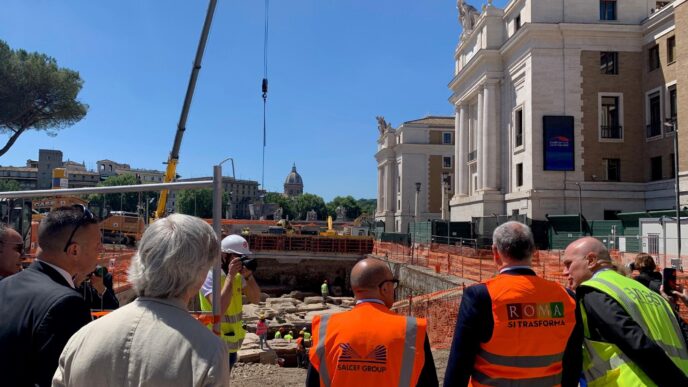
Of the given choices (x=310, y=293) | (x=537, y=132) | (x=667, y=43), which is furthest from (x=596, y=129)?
(x=310, y=293)

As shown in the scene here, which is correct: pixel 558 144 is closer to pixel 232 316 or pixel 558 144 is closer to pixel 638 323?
pixel 232 316

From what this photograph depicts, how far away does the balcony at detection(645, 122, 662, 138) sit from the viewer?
99.5 ft

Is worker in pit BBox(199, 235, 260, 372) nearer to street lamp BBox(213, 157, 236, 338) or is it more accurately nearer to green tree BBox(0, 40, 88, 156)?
street lamp BBox(213, 157, 236, 338)

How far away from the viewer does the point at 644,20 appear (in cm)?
3155

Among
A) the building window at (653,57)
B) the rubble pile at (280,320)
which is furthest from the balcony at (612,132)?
the rubble pile at (280,320)

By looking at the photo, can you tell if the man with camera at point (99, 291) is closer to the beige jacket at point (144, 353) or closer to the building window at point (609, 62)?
the beige jacket at point (144, 353)

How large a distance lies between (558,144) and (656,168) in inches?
223

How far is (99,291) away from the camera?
5.18 m

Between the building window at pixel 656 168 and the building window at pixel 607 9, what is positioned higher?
the building window at pixel 607 9

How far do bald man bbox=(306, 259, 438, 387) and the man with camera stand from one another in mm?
2838

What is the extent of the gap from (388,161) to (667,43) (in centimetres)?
4473

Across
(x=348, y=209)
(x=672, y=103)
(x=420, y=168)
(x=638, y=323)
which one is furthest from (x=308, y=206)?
(x=638, y=323)

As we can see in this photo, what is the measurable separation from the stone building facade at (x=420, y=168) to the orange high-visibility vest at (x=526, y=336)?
60928 millimetres

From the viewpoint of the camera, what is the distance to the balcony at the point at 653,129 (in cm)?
3033
